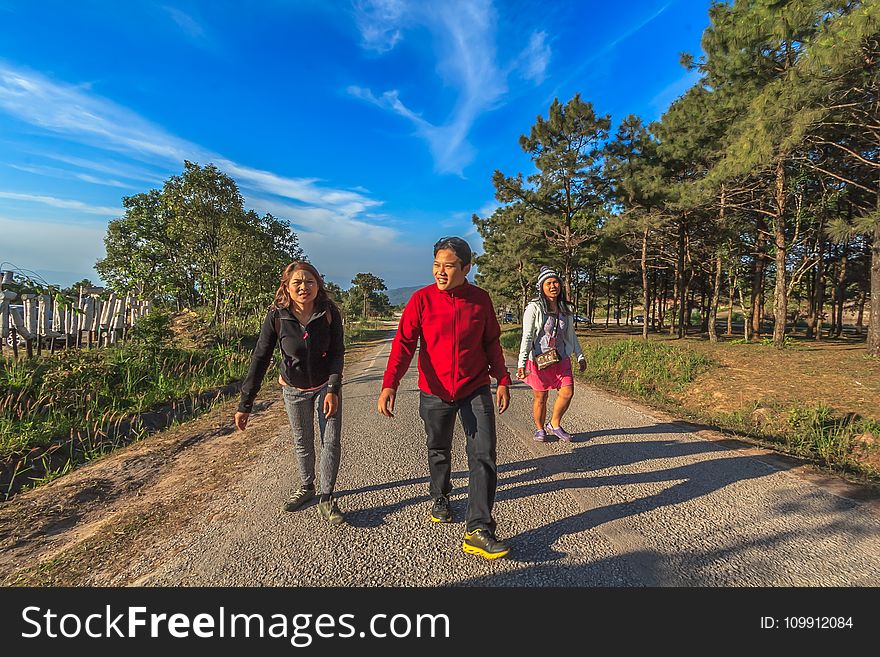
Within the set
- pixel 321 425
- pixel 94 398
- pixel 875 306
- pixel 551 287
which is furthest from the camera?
pixel 875 306

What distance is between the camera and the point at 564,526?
267cm

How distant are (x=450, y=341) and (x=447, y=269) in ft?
1.62

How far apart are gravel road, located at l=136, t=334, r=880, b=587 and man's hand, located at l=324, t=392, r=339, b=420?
79 cm

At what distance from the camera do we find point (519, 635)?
5.78ft

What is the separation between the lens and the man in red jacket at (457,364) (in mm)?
2486

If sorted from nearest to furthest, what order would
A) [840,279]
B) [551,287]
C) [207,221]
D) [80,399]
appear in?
[551,287] → [80,399] → [207,221] → [840,279]

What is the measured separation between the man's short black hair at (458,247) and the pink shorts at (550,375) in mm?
2149

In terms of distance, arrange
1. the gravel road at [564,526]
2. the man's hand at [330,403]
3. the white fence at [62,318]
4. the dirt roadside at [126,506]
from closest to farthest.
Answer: the gravel road at [564,526] → the dirt roadside at [126,506] → the man's hand at [330,403] → the white fence at [62,318]

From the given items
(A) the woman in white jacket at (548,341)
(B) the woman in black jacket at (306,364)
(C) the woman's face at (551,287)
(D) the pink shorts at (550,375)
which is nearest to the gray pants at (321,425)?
(B) the woman in black jacket at (306,364)

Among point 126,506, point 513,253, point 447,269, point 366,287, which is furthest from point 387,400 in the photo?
point 366,287

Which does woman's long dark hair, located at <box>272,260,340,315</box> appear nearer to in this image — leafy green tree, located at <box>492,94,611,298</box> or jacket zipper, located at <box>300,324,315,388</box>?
jacket zipper, located at <box>300,324,315,388</box>

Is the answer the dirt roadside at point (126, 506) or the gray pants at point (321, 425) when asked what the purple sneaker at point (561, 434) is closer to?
the dirt roadside at point (126, 506)

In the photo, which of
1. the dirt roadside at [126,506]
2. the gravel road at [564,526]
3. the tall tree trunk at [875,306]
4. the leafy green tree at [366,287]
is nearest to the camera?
the gravel road at [564,526]

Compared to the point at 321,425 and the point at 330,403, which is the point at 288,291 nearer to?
the point at 330,403
